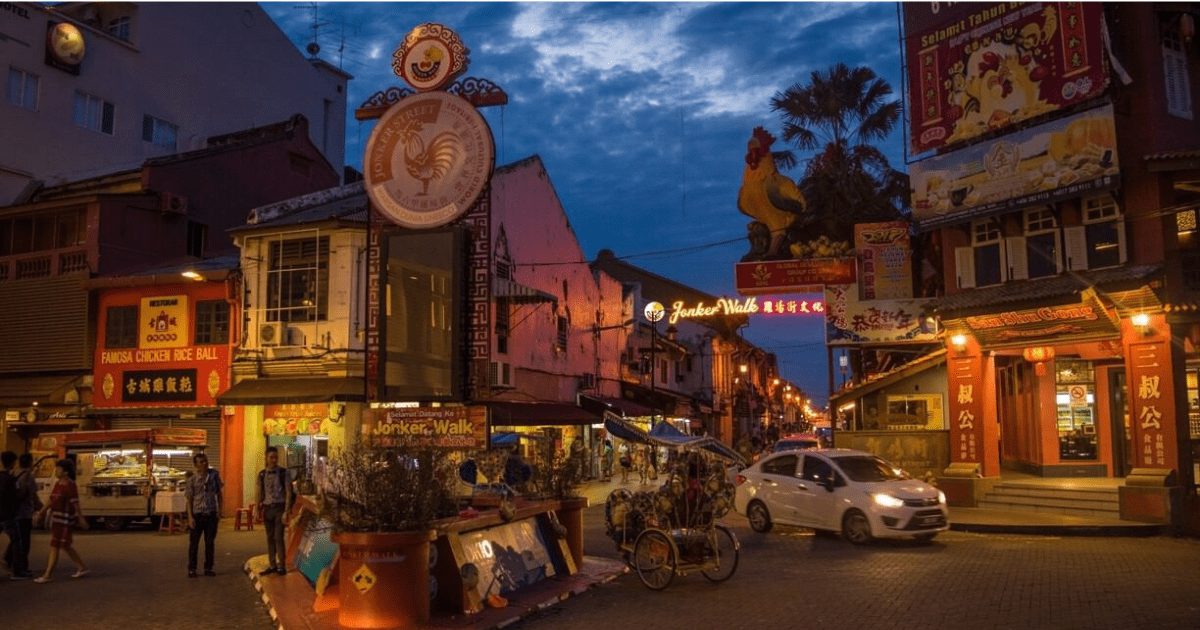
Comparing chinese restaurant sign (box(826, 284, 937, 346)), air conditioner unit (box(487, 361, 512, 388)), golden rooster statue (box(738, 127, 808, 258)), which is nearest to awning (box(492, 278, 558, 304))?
air conditioner unit (box(487, 361, 512, 388))

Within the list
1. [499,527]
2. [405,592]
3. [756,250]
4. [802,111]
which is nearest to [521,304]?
[756,250]

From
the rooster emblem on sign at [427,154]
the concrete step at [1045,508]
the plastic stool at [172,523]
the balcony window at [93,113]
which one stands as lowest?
the plastic stool at [172,523]

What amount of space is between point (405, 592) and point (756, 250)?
21.5 meters

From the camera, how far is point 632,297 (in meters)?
44.4

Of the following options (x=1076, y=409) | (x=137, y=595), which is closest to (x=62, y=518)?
(x=137, y=595)

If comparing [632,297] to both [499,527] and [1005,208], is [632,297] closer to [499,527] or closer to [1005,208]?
[1005,208]

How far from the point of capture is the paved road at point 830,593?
10.1 metres

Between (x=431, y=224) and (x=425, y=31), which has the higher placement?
(x=425, y=31)

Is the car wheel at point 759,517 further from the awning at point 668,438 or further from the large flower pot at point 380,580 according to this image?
the large flower pot at point 380,580

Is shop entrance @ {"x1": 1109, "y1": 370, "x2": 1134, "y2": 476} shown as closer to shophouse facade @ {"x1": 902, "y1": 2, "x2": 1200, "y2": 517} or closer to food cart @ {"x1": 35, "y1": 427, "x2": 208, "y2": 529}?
shophouse facade @ {"x1": 902, "y1": 2, "x2": 1200, "y2": 517}

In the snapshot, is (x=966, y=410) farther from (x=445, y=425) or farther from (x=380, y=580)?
(x=380, y=580)

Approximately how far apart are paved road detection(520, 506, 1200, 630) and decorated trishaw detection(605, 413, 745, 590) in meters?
0.29

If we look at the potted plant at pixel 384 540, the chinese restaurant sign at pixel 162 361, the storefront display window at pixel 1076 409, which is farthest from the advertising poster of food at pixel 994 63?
the chinese restaurant sign at pixel 162 361

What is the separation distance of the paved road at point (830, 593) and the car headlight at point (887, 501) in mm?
758
